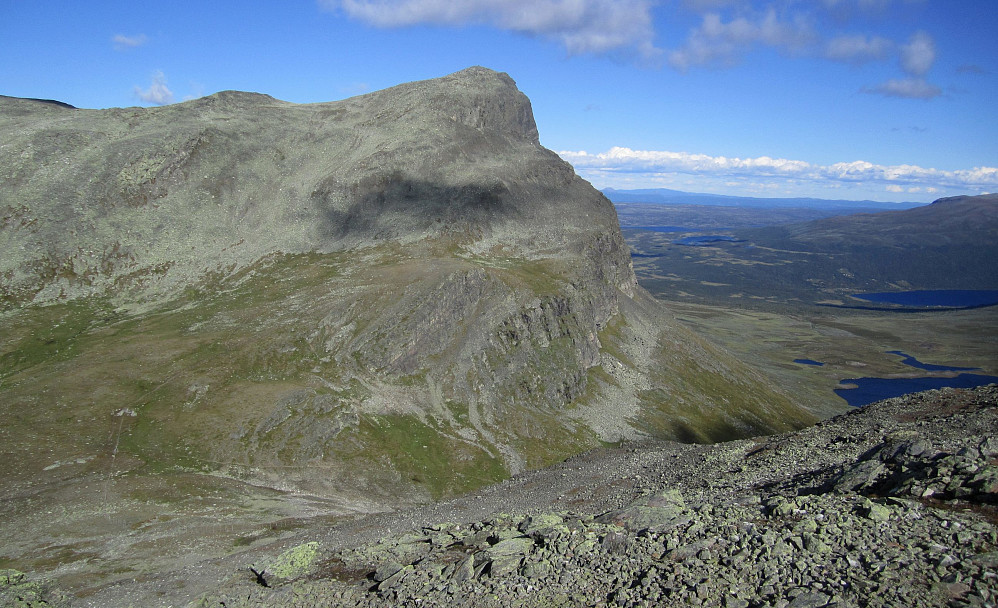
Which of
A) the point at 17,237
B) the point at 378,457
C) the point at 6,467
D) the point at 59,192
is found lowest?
the point at 378,457

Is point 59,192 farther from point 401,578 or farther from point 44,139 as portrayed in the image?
point 401,578

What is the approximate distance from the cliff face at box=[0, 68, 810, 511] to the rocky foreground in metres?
44.2

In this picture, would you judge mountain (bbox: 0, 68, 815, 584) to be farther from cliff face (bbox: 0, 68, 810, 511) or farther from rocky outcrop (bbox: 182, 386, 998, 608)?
rocky outcrop (bbox: 182, 386, 998, 608)

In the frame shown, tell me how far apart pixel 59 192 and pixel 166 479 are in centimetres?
13210

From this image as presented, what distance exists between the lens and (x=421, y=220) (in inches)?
7037

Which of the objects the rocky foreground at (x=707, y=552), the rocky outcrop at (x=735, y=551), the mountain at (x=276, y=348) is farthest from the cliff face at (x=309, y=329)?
the rocky outcrop at (x=735, y=551)

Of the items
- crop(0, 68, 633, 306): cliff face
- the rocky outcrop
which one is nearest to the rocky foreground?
the rocky outcrop

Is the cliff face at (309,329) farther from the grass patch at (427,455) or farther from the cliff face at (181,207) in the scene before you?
the cliff face at (181,207)

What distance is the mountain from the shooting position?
78250mm

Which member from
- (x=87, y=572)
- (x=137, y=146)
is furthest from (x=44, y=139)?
(x=87, y=572)

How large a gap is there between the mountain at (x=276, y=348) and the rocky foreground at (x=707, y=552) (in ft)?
68.2

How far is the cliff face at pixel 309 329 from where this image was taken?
95625 millimetres

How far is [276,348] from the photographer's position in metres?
119

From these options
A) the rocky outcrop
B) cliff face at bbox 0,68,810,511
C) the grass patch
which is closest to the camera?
the rocky outcrop
